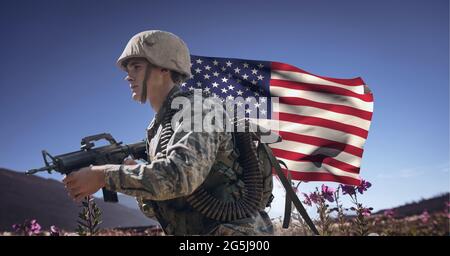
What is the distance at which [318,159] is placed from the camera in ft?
27.2

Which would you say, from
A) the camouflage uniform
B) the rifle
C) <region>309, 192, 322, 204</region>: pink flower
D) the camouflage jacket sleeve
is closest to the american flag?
<region>309, 192, 322, 204</region>: pink flower

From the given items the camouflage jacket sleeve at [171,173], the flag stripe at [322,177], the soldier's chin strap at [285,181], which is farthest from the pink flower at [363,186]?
the camouflage jacket sleeve at [171,173]

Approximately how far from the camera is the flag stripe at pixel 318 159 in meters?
8.26

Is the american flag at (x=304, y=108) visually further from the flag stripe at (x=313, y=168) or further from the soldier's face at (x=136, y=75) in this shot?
the soldier's face at (x=136, y=75)

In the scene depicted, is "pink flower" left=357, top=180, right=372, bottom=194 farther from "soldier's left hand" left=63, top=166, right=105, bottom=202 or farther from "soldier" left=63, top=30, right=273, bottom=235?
"soldier's left hand" left=63, top=166, right=105, bottom=202

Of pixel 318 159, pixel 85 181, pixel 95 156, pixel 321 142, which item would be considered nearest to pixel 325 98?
pixel 321 142

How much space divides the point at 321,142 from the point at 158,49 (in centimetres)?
576

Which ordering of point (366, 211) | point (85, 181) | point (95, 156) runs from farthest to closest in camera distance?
point (366, 211) < point (95, 156) < point (85, 181)

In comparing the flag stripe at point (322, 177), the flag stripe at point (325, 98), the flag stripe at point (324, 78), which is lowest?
the flag stripe at point (322, 177)

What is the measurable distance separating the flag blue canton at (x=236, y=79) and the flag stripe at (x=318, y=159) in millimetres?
917

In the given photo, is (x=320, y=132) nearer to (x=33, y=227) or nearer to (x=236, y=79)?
(x=236, y=79)

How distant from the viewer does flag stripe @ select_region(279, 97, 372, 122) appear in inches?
337

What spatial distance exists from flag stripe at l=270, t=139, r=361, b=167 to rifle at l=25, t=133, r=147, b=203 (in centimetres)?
496
